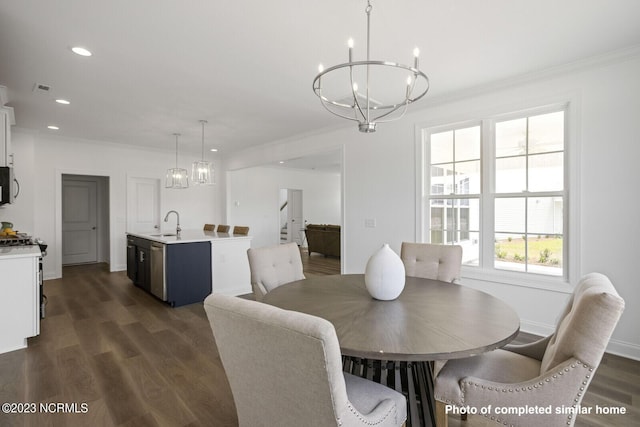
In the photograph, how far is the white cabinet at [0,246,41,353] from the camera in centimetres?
271

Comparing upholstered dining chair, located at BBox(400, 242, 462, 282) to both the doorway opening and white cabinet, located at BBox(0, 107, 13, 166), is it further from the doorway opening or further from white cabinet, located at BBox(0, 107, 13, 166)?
the doorway opening

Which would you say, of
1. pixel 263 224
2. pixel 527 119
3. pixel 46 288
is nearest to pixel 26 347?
pixel 46 288

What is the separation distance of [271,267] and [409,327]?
1.28 meters

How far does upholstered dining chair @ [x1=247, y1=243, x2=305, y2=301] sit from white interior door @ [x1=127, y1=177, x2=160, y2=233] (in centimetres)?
519

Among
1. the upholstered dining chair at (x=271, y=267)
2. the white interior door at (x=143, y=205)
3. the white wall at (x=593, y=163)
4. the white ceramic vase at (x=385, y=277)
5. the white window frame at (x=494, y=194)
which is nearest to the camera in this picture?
the white ceramic vase at (x=385, y=277)

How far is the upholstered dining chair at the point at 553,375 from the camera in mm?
1140

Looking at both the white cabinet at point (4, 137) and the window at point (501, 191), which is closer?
the window at point (501, 191)

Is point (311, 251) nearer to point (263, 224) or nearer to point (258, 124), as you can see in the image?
point (263, 224)

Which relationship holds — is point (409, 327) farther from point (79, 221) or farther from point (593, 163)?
point (79, 221)

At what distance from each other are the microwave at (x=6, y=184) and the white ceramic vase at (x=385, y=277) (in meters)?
3.96

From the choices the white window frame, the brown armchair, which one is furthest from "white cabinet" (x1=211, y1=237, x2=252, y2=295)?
the brown armchair

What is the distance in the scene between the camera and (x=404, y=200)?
4.00 metres

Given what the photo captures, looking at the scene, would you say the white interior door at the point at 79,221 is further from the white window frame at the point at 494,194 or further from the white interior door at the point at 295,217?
the white window frame at the point at 494,194

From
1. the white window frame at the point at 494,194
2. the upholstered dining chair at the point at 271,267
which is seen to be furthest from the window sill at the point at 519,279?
the upholstered dining chair at the point at 271,267
